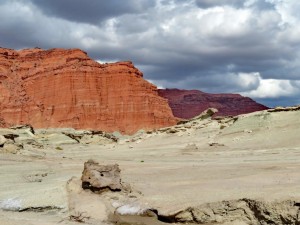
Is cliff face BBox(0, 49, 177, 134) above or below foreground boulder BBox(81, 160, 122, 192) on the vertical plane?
above

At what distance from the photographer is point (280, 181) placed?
13.6 m

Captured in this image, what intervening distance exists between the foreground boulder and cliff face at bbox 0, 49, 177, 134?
95.3m

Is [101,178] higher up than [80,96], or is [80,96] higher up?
[80,96]

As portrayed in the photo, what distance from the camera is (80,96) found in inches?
4424

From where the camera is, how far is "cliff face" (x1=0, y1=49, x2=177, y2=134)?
365ft

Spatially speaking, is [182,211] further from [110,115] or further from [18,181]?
[110,115]

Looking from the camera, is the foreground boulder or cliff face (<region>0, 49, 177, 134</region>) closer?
the foreground boulder

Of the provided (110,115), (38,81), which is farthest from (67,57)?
(110,115)

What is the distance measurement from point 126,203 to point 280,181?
4.45 metres

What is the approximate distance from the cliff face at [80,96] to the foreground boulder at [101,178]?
313 feet

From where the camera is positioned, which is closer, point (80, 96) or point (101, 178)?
point (101, 178)

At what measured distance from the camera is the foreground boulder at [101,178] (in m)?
13.6

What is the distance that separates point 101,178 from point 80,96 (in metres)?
99.8

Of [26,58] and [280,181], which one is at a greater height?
[26,58]
